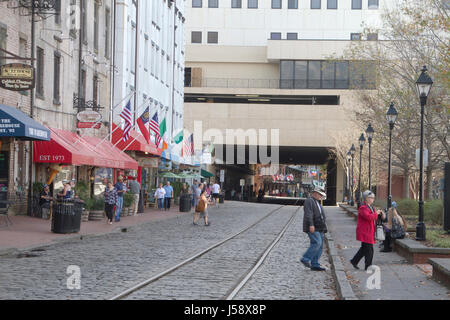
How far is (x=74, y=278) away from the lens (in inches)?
485

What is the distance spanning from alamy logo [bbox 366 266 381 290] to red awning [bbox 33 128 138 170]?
15.2 meters

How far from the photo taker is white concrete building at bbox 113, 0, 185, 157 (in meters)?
39.2

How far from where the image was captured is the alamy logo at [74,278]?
1135cm

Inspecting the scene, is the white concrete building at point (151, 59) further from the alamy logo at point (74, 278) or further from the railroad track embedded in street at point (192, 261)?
the alamy logo at point (74, 278)

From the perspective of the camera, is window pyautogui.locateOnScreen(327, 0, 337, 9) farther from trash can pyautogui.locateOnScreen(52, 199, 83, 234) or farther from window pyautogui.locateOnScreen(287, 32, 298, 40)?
trash can pyautogui.locateOnScreen(52, 199, 83, 234)

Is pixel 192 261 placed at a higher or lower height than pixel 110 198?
lower

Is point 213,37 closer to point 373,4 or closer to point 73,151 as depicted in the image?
point 373,4


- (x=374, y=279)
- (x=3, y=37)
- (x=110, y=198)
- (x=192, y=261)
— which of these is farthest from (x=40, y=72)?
(x=374, y=279)

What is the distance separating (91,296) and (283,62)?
2605 inches

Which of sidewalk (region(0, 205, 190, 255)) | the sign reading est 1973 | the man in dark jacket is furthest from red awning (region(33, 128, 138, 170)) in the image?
the man in dark jacket

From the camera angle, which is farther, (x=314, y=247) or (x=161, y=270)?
(x=314, y=247)

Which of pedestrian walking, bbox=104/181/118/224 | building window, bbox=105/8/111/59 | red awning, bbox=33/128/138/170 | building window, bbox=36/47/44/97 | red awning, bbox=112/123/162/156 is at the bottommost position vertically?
pedestrian walking, bbox=104/181/118/224

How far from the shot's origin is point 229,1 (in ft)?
259

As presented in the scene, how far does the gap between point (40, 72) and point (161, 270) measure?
1654 cm
